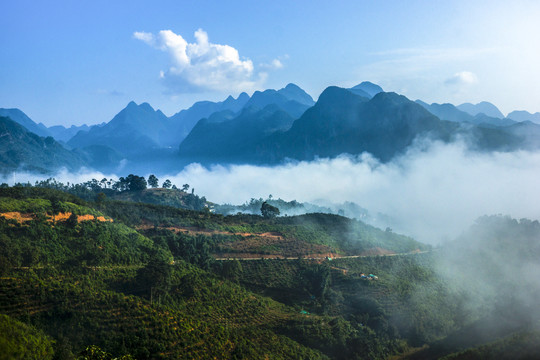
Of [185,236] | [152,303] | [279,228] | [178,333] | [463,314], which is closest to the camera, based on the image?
[178,333]

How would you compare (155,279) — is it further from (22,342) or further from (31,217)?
(31,217)

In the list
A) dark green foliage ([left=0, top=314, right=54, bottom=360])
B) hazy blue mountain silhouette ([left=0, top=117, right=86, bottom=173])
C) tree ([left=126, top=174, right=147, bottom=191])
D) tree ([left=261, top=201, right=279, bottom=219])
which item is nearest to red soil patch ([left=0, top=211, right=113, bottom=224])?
dark green foliage ([left=0, top=314, right=54, bottom=360])

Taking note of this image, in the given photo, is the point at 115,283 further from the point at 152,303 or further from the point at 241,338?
the point at 241,338

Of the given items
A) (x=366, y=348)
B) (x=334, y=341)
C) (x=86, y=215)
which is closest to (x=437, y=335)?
(x=366, y=348)

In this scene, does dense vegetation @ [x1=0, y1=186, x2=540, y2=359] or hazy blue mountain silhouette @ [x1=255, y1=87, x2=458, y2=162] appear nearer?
dense vegetation @ [x1=0, y1=186, x2=540, y2=359]

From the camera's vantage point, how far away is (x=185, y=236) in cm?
5553

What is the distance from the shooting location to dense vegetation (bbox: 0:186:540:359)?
28000 mm

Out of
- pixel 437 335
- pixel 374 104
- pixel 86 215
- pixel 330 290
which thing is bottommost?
pixel 437 335

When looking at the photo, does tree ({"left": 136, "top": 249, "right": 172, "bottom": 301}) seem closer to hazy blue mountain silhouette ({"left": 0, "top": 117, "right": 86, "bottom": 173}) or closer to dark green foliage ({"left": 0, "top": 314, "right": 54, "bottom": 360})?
dark green foliage ({"left": 0, "top": 314, "right": 54, "bottom": 360})

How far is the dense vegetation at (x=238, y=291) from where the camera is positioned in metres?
28.0

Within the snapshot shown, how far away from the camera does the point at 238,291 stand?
132 ft

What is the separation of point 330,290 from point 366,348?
31.8 ft

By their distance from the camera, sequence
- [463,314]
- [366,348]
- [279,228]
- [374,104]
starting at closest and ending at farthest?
[366,348], [463,314], [279,228], [374,104]

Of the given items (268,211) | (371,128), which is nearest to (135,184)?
(268,211)
